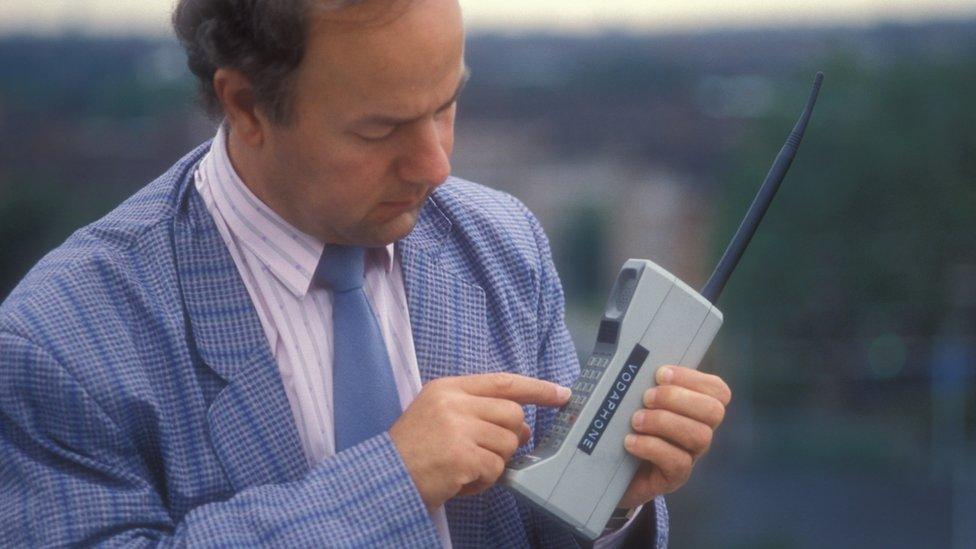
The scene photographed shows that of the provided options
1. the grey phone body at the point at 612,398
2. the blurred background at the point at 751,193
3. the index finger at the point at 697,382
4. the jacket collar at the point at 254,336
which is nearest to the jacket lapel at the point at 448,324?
the jacket collar at the point at 254,336

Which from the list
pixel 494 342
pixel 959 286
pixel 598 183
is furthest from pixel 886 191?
pixel 494 342

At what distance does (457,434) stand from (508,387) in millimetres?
77

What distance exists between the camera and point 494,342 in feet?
4.79

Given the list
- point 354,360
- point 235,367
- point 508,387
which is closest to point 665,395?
point 508,387

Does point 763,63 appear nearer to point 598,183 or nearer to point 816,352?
point 598,183

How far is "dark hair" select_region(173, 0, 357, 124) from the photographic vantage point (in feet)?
4.14

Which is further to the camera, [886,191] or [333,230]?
[886,191]

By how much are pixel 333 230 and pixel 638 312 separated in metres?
0.32

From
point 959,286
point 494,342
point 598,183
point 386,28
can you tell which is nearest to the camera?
point 386,28

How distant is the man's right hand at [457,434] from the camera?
1228mm

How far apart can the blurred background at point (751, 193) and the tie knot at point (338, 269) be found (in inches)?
1352

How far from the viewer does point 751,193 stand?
3738cm

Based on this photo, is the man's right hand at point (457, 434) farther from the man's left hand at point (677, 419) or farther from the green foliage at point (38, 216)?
the green foliage at point (38, 216)

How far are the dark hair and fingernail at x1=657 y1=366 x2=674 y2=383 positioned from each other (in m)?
0.44
